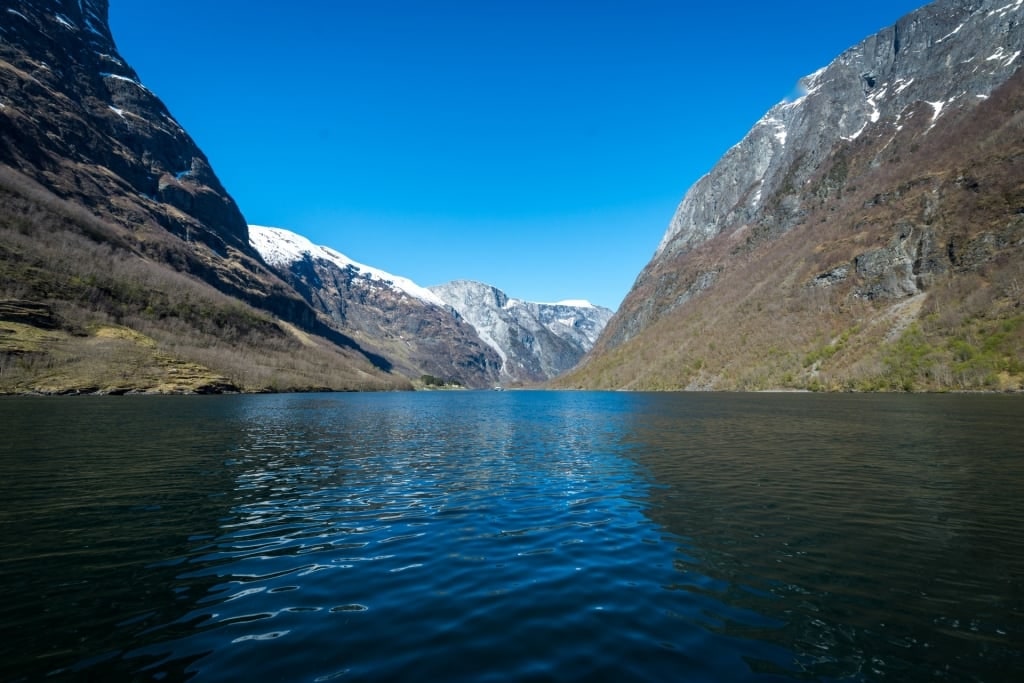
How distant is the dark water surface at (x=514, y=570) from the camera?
9.79m

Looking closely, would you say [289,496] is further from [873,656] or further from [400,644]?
[873,656]

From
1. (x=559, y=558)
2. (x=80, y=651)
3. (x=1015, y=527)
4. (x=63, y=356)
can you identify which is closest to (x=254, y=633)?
(x=80, y=651)

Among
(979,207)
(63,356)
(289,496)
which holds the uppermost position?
(979,207)

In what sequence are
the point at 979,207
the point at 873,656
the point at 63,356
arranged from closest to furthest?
the point at 873,656 < the point at 63,356 < the point at 979,207

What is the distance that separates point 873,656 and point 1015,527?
48.0 ft

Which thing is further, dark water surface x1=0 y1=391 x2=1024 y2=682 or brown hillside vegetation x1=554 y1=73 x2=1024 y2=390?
brown hillside vegetation x1=554 y1=73 x2=1024 y2=390

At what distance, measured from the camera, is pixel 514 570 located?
49.2 feet

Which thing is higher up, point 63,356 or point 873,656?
point 63,356

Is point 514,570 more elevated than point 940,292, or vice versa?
A: point 940,292

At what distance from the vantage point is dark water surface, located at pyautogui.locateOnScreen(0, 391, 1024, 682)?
385 inches

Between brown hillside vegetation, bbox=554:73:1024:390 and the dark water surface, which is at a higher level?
brown hillside vegetation, bbox=554:73:1024:390

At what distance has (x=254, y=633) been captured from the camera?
10.9 meters

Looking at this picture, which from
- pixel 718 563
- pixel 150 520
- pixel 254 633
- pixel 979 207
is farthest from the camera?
pixel 979 207

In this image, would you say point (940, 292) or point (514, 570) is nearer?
point (514, 570)
